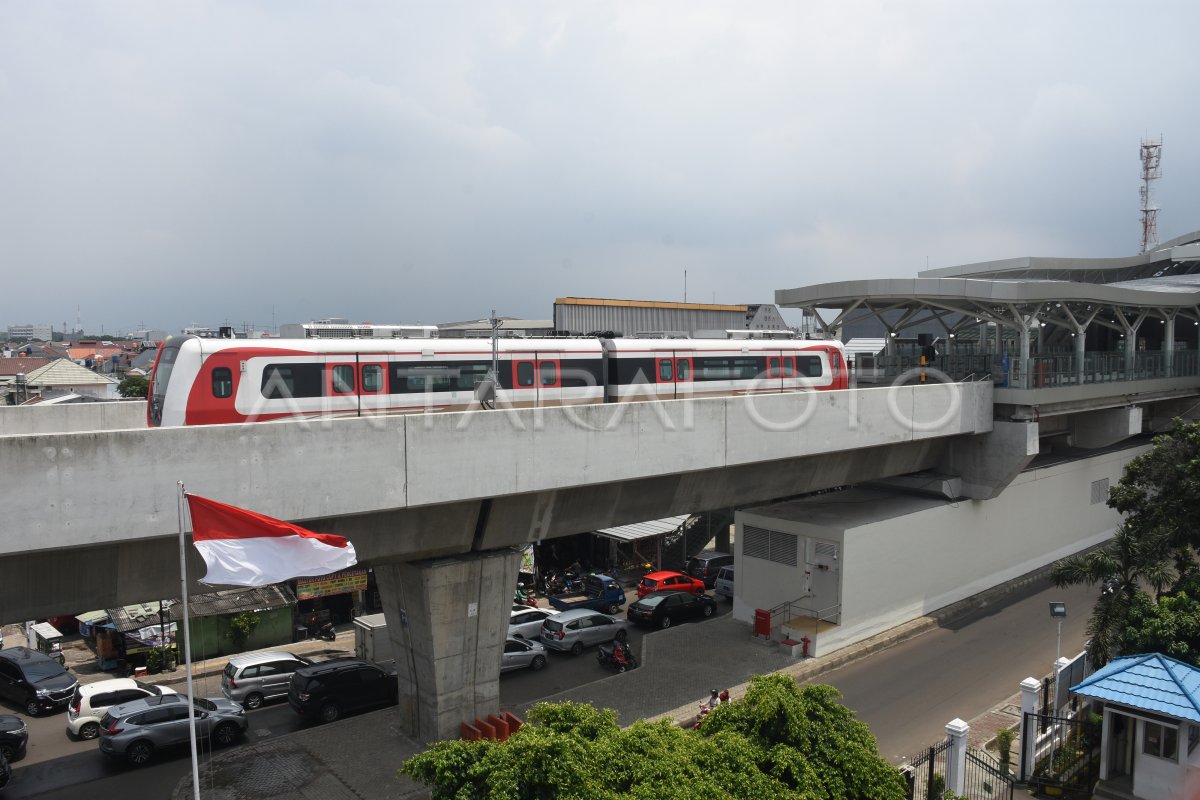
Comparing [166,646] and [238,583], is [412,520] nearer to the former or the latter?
[238,583]

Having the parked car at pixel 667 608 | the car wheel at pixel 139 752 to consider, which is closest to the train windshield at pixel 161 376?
the car wheel at pixel 139 752

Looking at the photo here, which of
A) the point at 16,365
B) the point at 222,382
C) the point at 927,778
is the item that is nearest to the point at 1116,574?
the point at 927,778

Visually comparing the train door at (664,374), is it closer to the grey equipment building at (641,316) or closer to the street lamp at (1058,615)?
the street lamp at (1058,615)

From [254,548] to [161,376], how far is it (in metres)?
5.93

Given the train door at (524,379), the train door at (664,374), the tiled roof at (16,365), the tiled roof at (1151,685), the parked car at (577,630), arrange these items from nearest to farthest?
the tiled roof at (1151,685), the train door at (524,379), the train door at (664,374), the parked car at (577,630), the tiled roof at (16,365)

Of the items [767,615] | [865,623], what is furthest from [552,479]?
[865,623]

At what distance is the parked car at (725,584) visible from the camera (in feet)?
90.3

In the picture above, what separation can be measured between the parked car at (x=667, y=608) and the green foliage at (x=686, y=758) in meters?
13.5

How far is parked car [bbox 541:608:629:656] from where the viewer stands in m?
22.5

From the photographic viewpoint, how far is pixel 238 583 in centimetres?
938

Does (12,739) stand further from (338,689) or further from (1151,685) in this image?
(1151,685)

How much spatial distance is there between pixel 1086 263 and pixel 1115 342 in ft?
31.0

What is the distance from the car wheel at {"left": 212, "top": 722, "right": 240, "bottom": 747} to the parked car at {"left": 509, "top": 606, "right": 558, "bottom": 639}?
7500mm

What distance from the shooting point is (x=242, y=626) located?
24.1 m
